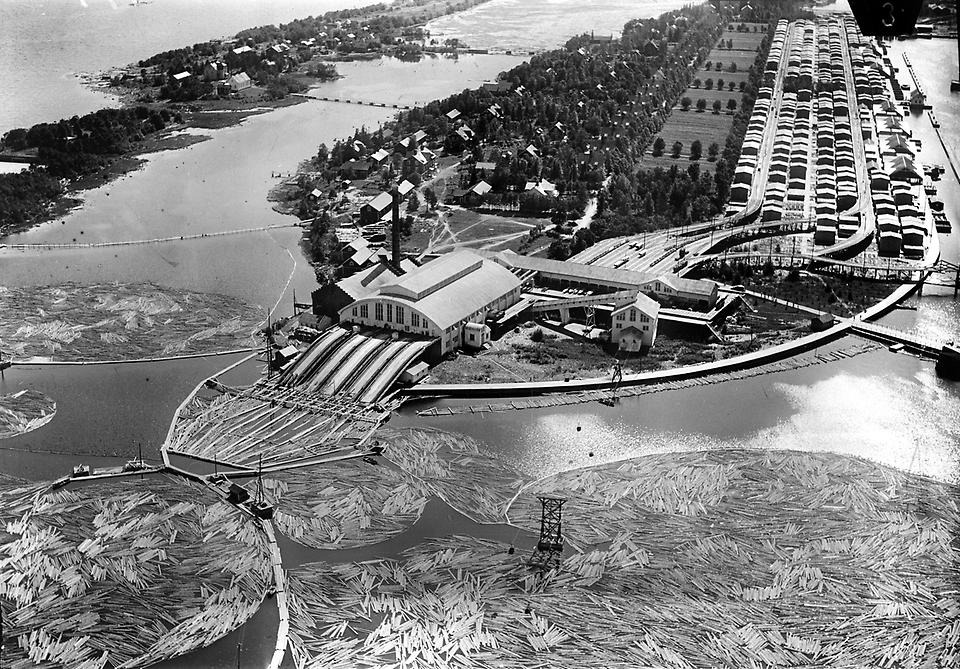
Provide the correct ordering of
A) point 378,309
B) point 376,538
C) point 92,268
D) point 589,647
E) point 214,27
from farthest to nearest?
point 214,27, point 92,268, point 378,309, point 376,538, point 589,647

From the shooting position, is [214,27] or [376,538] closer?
[376,538]

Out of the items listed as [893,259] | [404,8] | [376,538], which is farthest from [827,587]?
[404,8]

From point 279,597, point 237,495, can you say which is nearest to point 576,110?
point 237,495

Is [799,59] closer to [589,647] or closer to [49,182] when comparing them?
[49,182]

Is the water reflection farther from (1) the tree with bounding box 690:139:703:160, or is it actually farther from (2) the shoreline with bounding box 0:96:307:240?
(1) the tree with bounding box 690:139:703:160

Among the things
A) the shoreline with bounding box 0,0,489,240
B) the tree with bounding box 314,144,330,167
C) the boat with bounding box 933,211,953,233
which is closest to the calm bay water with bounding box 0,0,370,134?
the shoreline with bounding box 0,0,489,240
